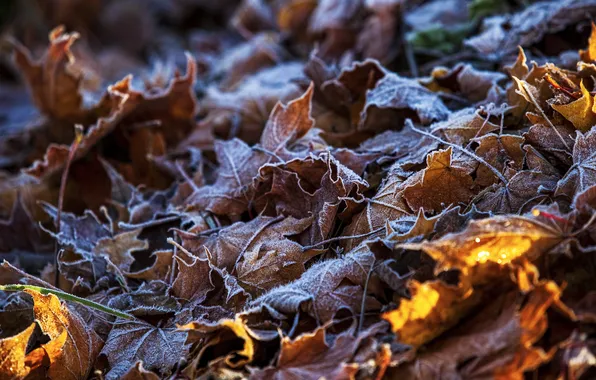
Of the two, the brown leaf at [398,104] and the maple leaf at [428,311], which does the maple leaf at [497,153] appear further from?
the maple leaf at [428,311]

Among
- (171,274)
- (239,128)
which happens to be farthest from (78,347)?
(239,128)

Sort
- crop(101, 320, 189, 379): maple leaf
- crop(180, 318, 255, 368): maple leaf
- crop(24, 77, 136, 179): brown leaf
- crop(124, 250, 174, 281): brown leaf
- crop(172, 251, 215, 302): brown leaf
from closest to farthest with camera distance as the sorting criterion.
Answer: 1. crop(180, 318, 255, 368): maple leaf
2. crop(101, 320, 189, 379): maple leaf
3. crop(172, 251, 215, 302): brown leaf
4. crop(124, 250, 174, 281): brown leaf
5. crop(24, 77, 136, 179): brown leaf

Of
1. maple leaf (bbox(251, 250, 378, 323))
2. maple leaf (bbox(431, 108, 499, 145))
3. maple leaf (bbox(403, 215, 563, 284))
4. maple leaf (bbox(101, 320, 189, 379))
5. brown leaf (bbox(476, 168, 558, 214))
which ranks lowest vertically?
maple leaf (bbox(101, 320, 189, 379))

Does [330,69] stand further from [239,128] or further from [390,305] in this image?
[390,305]

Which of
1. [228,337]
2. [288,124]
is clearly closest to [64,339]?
[228,337]

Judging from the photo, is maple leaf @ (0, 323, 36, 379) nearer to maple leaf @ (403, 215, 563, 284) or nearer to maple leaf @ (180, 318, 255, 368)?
maple leaf @ (180, 318, 255, 368)

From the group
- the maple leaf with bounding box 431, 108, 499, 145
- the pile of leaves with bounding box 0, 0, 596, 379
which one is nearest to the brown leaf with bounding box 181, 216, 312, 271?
the pile of leaves with bounding box 0, 0, 596, 379

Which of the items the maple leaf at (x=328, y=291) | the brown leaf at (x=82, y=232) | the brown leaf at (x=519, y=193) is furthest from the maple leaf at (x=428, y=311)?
the brown leaf at (x=82, y=232)

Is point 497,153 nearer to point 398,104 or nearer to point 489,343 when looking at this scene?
point 398,104


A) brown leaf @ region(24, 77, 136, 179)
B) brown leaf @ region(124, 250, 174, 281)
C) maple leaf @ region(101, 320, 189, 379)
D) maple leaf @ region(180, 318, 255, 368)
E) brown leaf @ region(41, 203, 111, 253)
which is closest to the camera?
maple leaf @ region(180, 318, 255, 368)
